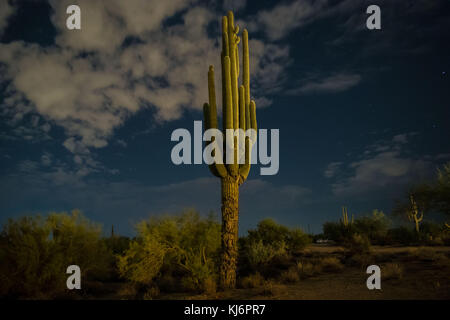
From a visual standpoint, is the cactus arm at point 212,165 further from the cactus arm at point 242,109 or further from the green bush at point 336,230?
the green bush at point 336,230

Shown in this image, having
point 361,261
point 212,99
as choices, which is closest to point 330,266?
point 361,261

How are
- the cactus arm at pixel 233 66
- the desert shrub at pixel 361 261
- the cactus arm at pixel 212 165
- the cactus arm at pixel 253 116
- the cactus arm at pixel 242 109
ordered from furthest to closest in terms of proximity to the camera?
the desert shrub at pixel 361 261 < the cactus arm at pixel 253 116 < the cactus arm at pixel 242 109 < the cactus arm at pixel 233 66 < the cactus arm at pixel 212 165

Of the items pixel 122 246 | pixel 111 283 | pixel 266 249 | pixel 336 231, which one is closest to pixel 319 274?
pixel 266 249

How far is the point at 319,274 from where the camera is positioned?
454 inches

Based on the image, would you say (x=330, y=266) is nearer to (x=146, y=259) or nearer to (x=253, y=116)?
(x=253, y=116)

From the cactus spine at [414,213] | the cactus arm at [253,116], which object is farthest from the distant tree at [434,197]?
the cactus arm at [253,116]

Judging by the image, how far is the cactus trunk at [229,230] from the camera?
30.9ft

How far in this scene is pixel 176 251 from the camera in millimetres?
10609

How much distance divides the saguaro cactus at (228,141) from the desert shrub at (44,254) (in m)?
5.34

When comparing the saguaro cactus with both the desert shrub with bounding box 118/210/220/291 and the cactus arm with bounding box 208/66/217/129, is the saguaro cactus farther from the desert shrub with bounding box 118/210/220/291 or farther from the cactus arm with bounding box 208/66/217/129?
the desert shrub with bounding box 118/210/220/291

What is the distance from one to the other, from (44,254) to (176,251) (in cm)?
433

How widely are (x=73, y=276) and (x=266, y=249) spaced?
9286 millimetres
